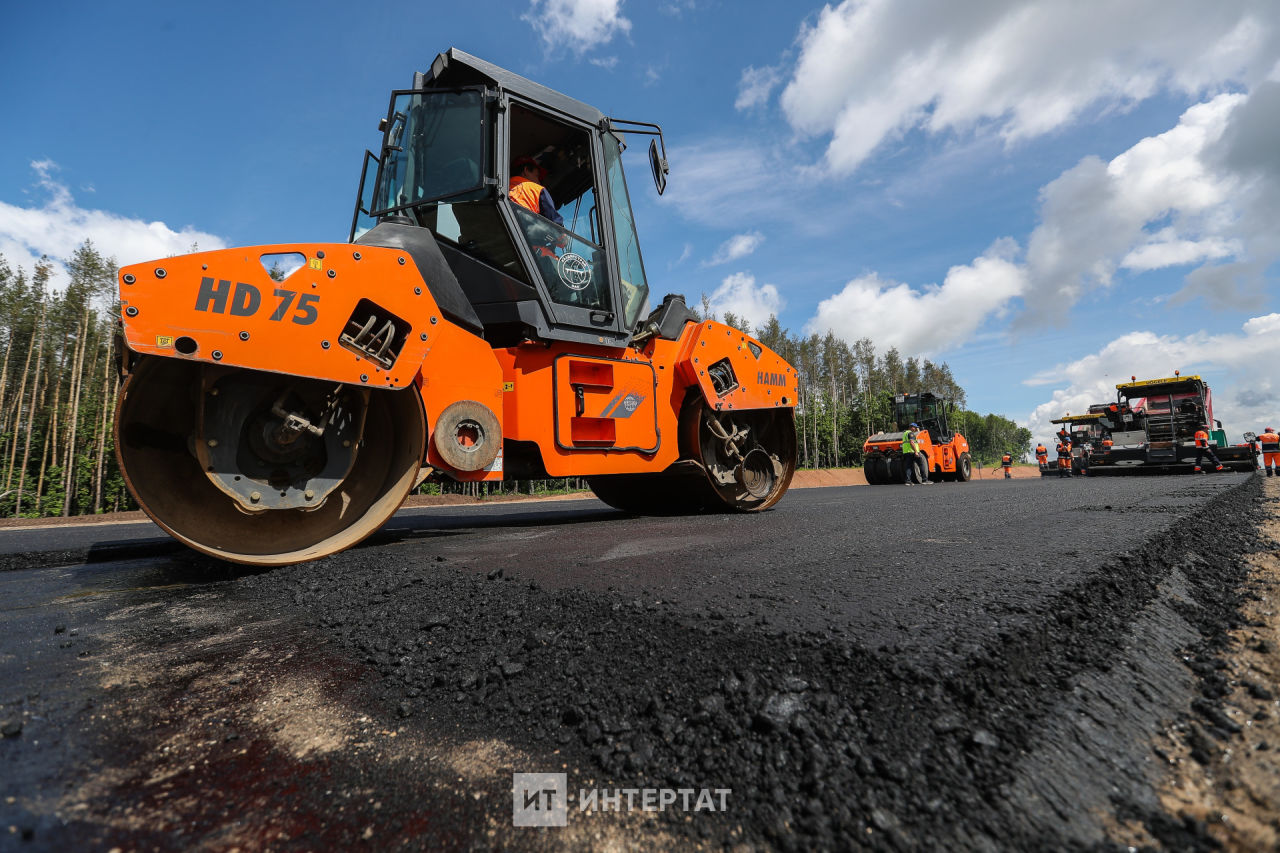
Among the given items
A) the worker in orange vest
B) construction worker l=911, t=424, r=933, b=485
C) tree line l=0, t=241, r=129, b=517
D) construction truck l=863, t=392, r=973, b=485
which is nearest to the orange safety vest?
the worker in orange vest

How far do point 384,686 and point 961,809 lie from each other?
131 centimetres

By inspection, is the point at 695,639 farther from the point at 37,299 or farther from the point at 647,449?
the point at 37,299

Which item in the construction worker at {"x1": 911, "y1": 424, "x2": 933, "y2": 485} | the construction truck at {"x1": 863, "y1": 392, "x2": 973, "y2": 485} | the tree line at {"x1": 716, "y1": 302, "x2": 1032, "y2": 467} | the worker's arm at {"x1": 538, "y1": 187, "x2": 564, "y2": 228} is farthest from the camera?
the tree line at {"x1": 716, "y1": 302, "x2": 1032, "y2": 467}

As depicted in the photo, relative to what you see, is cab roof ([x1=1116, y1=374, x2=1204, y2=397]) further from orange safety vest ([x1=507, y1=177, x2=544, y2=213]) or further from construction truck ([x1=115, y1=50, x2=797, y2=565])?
orange safety vest ([x1=507, y1=177, x2=544, y2=213])

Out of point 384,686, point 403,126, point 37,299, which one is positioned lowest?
point 384,686

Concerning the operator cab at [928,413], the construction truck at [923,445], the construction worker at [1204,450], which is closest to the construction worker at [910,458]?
the construction truck at [923,445]

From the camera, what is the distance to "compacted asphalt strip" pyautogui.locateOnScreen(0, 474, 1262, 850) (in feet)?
3.23

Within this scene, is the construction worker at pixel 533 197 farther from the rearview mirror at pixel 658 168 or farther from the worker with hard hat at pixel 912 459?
the worker with hard hat at pixel 912 459

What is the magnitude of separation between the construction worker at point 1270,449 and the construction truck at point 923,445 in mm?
6438

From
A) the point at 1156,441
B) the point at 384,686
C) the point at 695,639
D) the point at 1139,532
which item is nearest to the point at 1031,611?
the point at 695,639

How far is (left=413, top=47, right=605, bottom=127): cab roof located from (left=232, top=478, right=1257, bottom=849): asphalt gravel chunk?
3.40 meters

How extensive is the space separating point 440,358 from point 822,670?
290 cm

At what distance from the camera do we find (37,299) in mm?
24688

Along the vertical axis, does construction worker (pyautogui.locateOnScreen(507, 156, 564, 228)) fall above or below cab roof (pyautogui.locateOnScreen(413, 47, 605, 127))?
below
